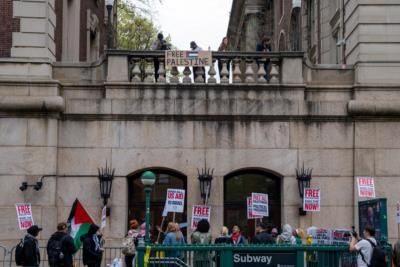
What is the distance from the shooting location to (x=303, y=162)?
66.9 feet

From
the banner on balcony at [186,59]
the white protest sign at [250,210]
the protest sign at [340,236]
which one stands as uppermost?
the banner on balcony at [186,59]

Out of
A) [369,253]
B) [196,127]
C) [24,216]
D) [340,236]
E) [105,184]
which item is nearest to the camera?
[369,253]

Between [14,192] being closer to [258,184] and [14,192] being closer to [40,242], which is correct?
[40,242]

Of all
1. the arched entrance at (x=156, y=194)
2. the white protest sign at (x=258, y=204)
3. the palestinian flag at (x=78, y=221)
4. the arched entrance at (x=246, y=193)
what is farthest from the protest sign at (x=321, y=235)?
the palestinian flag at (x=78, y=221)

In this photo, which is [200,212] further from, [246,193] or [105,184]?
[105,184]

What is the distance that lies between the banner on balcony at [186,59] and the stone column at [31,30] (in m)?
3.19

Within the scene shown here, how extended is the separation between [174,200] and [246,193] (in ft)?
9.05

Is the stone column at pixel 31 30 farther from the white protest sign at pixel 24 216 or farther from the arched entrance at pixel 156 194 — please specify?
the arched entrance at pixel 156 194

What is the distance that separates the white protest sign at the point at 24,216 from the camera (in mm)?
18753

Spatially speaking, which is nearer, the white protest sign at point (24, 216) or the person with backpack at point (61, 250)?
the person with backpack at point (61, 250)

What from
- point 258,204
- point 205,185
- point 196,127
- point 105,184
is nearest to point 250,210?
point 258,204

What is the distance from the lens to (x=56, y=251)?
15.8 metres

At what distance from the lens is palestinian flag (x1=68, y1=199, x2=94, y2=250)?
19.2 metres

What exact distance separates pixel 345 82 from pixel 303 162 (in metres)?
2.53
